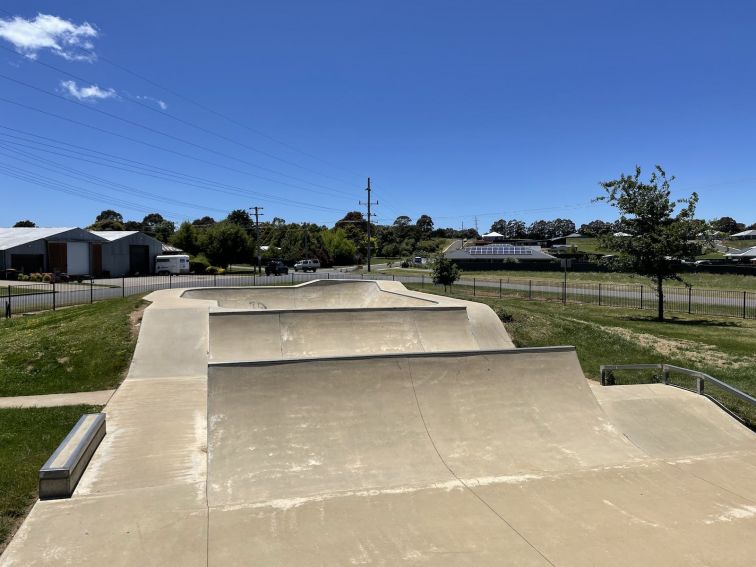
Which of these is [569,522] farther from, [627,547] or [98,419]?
[98,419]

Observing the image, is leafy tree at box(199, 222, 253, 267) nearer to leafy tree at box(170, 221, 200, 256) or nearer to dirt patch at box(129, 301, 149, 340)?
leafy tree at box(170, 221, 200, 256)

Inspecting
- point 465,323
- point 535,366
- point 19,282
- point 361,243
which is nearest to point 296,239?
point 361,243

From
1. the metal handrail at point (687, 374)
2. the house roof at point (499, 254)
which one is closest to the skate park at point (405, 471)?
the metal handrail at point (687, 374)

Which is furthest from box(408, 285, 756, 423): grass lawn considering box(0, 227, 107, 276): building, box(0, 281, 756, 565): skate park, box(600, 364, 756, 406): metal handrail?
box(0, 227, 107, 276): building

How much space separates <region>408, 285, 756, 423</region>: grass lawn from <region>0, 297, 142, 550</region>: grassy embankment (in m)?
10.7

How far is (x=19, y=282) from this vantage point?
123ft

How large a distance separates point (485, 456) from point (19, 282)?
42382mm

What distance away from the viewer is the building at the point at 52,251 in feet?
136

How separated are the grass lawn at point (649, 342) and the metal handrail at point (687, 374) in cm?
67

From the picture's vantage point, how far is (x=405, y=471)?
5.91m

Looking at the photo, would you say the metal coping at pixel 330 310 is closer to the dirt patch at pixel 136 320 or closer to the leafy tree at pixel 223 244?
the dirt patch at pixel 136 320

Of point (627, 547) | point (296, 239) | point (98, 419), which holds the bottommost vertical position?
point (627, 547)

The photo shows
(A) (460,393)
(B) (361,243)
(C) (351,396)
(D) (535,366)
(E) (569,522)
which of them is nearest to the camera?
(E) (569,522)

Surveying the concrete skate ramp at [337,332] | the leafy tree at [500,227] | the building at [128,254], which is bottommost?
the concrete skate ramp at [337,332]
